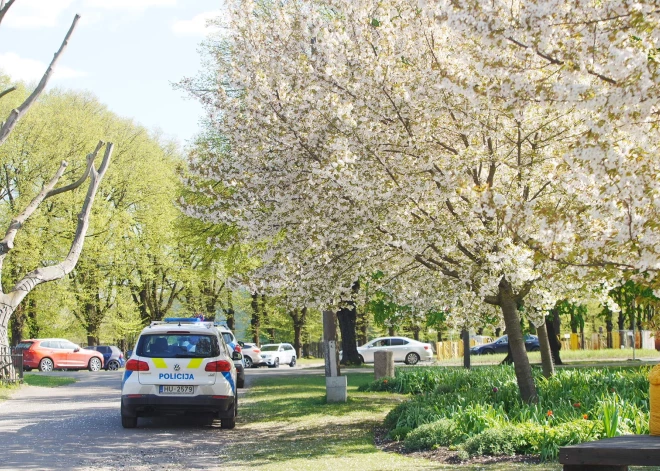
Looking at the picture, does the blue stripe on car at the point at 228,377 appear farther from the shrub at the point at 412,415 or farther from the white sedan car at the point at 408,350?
the white sedan car at the point at 408,350

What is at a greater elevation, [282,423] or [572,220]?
[572,220]

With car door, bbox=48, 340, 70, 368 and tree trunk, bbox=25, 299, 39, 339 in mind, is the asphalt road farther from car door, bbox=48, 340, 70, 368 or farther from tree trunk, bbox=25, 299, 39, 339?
tree trunk, bbox=25, 299, 39, 339

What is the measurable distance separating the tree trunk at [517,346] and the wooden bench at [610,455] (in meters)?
6.95

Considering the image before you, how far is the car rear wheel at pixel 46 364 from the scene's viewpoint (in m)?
38.3

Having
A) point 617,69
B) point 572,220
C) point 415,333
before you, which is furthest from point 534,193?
point 415,333

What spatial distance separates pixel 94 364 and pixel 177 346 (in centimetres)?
2872

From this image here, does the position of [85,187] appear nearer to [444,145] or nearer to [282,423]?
[282,423]

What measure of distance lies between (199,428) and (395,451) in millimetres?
4503

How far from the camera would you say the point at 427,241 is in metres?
11.6

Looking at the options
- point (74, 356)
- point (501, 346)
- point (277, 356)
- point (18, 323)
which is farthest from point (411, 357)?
point (18, 323)

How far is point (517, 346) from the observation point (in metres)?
13.4

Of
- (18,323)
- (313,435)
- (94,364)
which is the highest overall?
(18,323)

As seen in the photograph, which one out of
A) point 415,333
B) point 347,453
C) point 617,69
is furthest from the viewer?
point 415,333

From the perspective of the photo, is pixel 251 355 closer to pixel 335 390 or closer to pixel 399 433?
pixel 335 390
